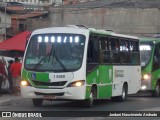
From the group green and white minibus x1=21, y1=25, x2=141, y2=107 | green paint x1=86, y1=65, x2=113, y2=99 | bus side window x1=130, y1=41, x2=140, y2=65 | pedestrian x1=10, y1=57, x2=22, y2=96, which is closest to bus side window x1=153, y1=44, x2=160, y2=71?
bus side window x1=130, y1=41, x2=140, y2=65

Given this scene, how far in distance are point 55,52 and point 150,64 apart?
985 cm

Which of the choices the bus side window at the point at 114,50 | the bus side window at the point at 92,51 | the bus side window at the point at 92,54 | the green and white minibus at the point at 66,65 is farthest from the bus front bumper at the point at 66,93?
the bus side window at the point at 114,50

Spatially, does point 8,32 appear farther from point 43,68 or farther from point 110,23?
point 43,68

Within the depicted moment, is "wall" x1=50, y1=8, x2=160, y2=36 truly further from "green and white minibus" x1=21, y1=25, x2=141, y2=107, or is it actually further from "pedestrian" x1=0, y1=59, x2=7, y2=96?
"green and white minibus" x1=21, y1=25, x2=141, y2=107

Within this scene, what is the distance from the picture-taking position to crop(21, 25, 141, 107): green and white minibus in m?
18.2

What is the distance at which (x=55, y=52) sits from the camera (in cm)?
1869

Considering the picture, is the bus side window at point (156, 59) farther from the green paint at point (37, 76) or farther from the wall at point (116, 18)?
the wall at point (116, 18)

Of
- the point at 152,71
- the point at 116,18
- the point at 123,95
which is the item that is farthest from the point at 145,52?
the point at 116,18

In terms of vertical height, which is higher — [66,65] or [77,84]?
[66,65]

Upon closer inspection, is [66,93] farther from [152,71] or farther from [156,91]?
[156,91]

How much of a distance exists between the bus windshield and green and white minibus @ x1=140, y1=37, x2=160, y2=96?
9091 mm

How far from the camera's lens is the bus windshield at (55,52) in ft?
60.4

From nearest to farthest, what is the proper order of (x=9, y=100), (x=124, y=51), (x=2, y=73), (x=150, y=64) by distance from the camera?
1. (x=9, y=100)
2. (x=124, y=51)
3. (x=2, y=73)
4. (x=150, y=64)

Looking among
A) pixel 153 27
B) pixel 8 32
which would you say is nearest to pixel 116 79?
pixel 153 27
